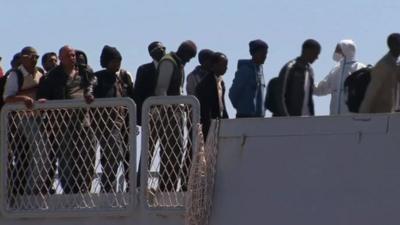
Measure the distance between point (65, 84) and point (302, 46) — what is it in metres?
2.12

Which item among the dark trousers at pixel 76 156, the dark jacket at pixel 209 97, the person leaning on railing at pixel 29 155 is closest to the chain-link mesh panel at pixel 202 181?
the dark jacket at pixel 209 97

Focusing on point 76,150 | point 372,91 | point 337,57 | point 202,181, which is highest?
point 337,57

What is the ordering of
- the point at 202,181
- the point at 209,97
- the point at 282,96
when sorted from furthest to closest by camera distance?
1. the point at 209,97
2. the point at 282,96
3. the point at 202,181

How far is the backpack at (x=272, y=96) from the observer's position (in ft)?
33.1

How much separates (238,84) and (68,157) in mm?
1657

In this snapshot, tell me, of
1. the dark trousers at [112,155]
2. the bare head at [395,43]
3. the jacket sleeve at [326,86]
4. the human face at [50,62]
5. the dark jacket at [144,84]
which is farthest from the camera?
the human face at [50,62]

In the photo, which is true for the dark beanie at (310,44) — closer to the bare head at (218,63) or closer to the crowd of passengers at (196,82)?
the crowd of passengers at (196,82)

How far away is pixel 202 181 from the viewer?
356 inches

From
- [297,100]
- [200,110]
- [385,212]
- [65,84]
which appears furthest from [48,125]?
[385,212]

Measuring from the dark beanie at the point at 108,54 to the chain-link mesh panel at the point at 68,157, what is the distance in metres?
0.97

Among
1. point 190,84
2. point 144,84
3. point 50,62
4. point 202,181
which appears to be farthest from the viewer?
point 50,62

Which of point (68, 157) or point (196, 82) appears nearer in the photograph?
point (68, 157)

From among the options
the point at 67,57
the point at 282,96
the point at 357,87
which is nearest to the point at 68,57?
the point at 67,57

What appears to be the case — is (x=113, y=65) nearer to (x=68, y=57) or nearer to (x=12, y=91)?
(x=68, y=57)
